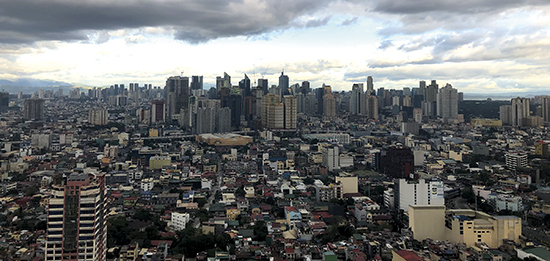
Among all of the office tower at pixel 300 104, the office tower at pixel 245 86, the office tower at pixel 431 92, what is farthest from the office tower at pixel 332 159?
the office tower at pixel 431 92

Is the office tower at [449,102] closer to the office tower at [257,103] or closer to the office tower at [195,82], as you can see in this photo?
the office tower at [257,103]

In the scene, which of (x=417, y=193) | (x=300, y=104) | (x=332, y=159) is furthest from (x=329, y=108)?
(x=417, y=193)

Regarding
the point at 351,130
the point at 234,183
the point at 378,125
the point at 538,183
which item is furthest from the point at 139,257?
the point at 378,125

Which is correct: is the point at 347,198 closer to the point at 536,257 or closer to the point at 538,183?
the point at 536,257

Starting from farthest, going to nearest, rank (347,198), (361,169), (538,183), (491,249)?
1. (361,169)
2. (538,183)
3. (347,198)
4. (491,249)

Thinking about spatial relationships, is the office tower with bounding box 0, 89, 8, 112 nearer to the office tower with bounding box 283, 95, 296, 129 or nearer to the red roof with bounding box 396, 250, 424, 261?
the office tower with bounding box 283, 95, 296, 129
